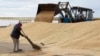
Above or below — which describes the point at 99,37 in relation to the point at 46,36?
A: above

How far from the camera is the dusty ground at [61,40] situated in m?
16.9

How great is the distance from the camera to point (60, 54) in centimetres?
1609

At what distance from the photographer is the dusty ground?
55.6 ft

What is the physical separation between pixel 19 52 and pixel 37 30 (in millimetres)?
10389

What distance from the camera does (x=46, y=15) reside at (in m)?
32.6

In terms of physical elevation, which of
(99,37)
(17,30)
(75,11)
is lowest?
(75,11)

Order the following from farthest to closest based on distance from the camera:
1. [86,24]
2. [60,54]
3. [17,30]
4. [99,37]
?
1. [86,24]
2. [99,37]
3. [17,30]
4. [60,54]

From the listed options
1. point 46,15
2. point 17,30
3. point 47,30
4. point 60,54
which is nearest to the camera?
point 60,54

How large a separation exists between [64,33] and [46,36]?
5.67ft

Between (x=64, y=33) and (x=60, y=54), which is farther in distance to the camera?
(x=64, y=33)

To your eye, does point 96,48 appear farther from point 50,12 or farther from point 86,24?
point 50,12

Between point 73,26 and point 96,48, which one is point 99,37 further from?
point 73,26

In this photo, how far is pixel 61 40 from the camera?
73.3 feet

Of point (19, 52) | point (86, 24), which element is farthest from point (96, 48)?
point (86, 24)
